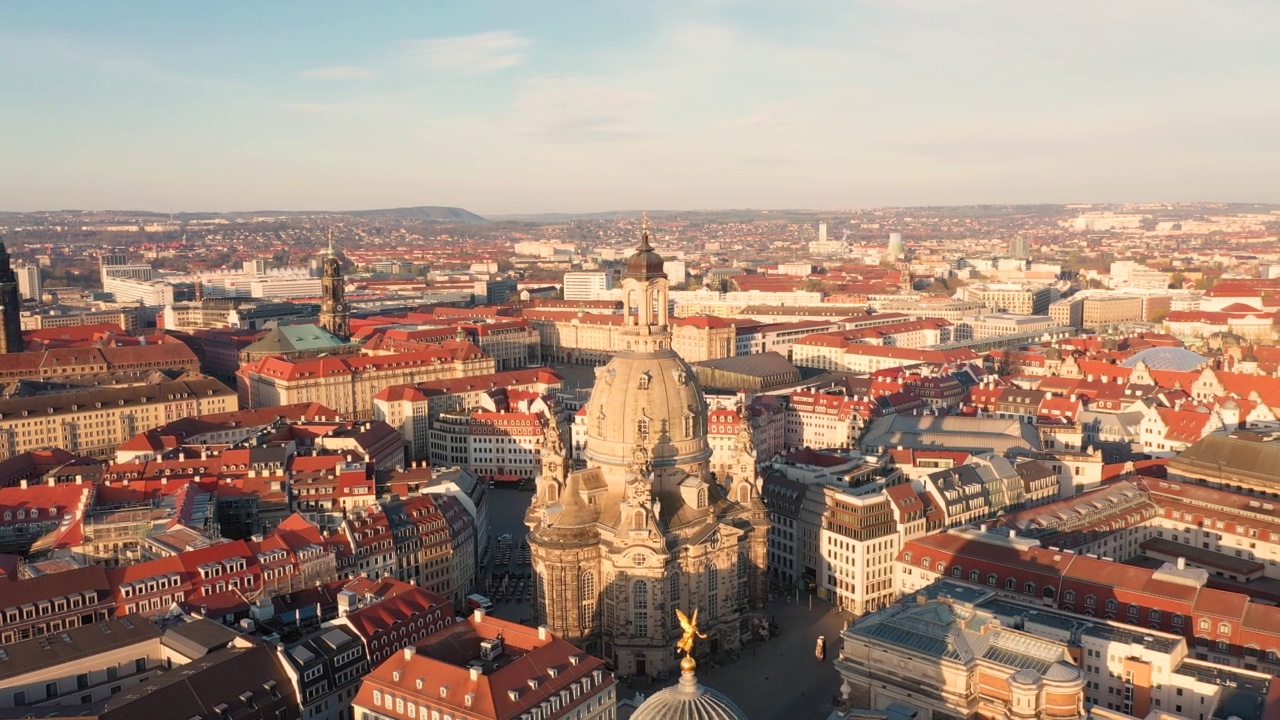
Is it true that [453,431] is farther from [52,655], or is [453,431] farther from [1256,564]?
[1256,564]

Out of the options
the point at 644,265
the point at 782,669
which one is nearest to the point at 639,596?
the point at 782,669

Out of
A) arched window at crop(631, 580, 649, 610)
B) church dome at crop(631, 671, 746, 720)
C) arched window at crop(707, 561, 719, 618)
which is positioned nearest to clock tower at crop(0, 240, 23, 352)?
arched window at crop(631, 580, 649, 610)

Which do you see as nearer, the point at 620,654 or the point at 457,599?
the point at 620,654

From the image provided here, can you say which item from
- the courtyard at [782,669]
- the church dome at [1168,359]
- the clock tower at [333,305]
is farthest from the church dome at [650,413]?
the clock tower at [333,305]

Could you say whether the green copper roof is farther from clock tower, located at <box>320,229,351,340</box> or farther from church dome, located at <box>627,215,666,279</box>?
church dome, located at <box>627,215,666,279</box>

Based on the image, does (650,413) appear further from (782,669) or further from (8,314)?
(8,314)

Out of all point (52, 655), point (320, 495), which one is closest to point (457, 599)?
point (320, 495)
